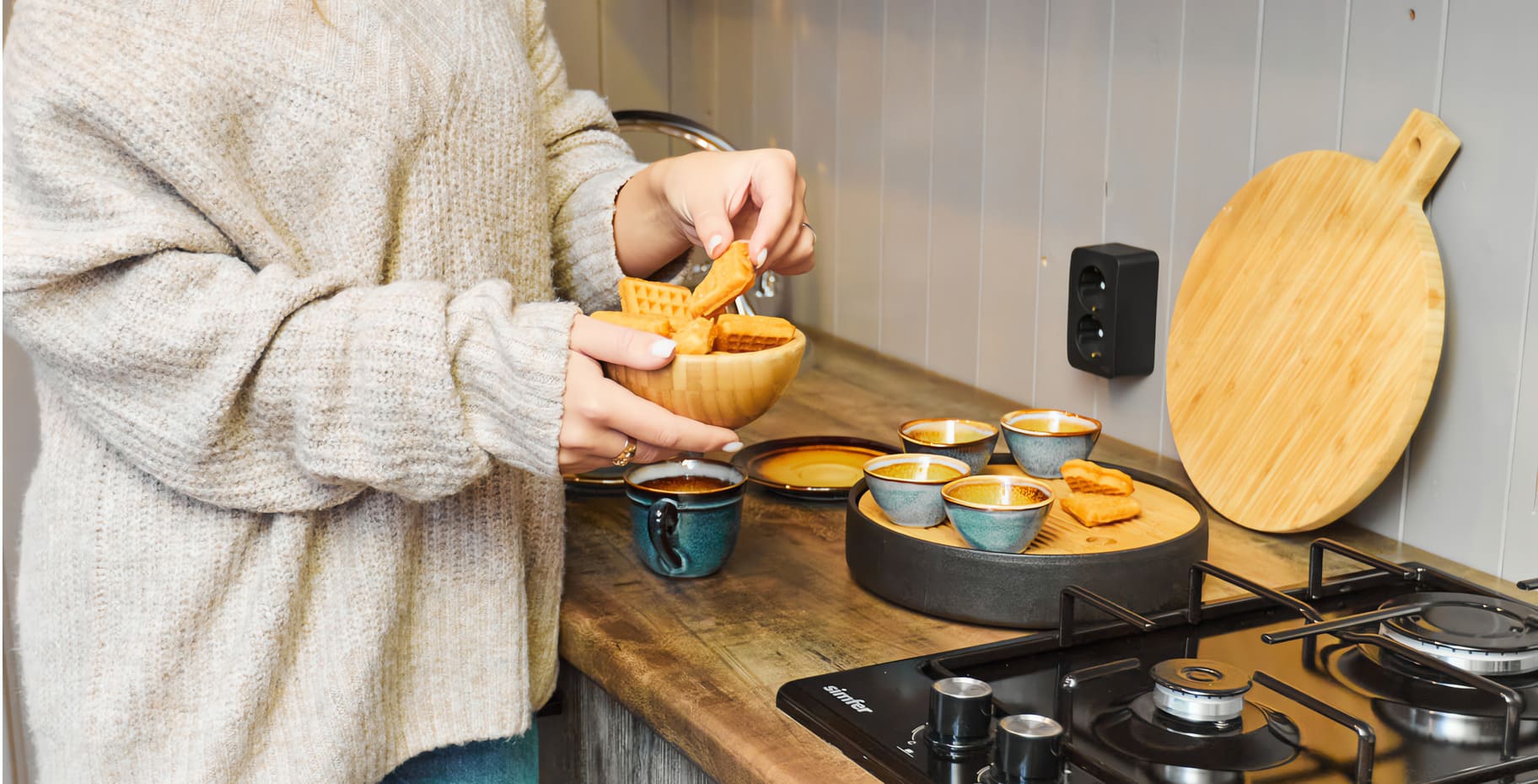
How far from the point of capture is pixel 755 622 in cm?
100

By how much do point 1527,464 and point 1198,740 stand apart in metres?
0.46

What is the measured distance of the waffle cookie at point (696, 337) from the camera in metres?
0.80

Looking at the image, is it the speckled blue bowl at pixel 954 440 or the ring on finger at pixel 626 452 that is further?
the speckled blue bowl at pixel 954 440

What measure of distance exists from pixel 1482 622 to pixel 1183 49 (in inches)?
25.2

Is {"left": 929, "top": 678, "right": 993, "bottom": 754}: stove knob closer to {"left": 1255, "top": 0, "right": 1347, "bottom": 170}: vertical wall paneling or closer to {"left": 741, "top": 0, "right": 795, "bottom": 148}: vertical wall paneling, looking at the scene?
{"left": 1255, "top": 0, "right": 1347, "bottom": 170}: vertical wall paneling

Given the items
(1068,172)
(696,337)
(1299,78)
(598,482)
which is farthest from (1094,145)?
(696,337)

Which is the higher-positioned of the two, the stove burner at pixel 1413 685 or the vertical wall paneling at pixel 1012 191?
the vertical wall paneling at pixel 1012 191

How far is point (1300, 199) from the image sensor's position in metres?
1.18

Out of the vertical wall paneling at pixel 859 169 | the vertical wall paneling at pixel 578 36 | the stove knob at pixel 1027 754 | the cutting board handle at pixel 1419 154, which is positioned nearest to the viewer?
the stove knob at pixel 1027 754

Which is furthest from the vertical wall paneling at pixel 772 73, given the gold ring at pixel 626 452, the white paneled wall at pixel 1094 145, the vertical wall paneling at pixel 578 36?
the gold ring at pixel 626 452

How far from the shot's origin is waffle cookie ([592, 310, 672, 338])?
0.81 meters

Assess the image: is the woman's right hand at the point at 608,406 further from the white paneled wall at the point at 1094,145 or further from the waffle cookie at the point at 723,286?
the white paneled wall at the point at 1094,145

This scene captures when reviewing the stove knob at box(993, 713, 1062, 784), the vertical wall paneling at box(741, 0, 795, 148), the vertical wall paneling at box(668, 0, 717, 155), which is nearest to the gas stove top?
the stove knob at box(993, 713, 1062, 784)

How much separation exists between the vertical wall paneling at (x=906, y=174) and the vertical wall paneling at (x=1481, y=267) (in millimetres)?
725
